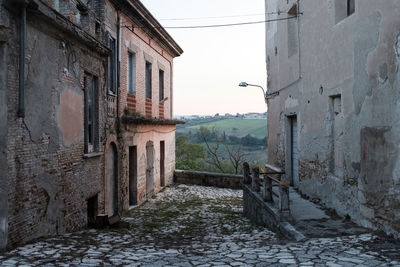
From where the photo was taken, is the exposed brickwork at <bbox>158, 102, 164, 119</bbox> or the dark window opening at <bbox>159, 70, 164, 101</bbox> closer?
the exposed brickwork at <bbox>158, 102, 164, 119</bbox>

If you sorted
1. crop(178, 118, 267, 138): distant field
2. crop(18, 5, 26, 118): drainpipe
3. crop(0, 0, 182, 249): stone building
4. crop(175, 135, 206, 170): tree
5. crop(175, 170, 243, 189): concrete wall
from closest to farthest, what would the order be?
1. crop(0, 0, 182, 249): stone building
2. crop(18, 5, 26, 118): drainpipe
3. crop(175, 170, 243, 189): concrete wall
4. crop(175, 135, 206, 170): tree
5. crop(178, 118, 267, 138): distant field

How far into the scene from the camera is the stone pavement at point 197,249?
517 centimetres

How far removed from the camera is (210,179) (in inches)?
752

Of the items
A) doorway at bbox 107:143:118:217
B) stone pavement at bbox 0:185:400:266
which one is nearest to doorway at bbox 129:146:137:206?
doorway at bbox 107:143:118:217

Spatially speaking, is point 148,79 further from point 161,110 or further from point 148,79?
point 161,110

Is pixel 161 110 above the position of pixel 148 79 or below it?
below

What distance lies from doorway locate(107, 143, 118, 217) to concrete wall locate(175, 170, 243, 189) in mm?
8084

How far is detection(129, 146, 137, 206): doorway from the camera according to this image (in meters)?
13.1

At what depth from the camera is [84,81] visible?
9234 mm

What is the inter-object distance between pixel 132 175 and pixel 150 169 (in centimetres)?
207

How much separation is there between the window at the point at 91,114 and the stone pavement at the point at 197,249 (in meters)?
2.30

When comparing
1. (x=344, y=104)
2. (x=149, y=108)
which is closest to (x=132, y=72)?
(x=149, y=108)

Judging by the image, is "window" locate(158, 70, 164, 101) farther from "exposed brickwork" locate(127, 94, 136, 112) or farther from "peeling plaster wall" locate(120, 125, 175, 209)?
"exposed brickwork" locate(127, 94, 136, 112)

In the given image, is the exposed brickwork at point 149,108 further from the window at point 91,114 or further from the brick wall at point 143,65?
the window at point 91,114
